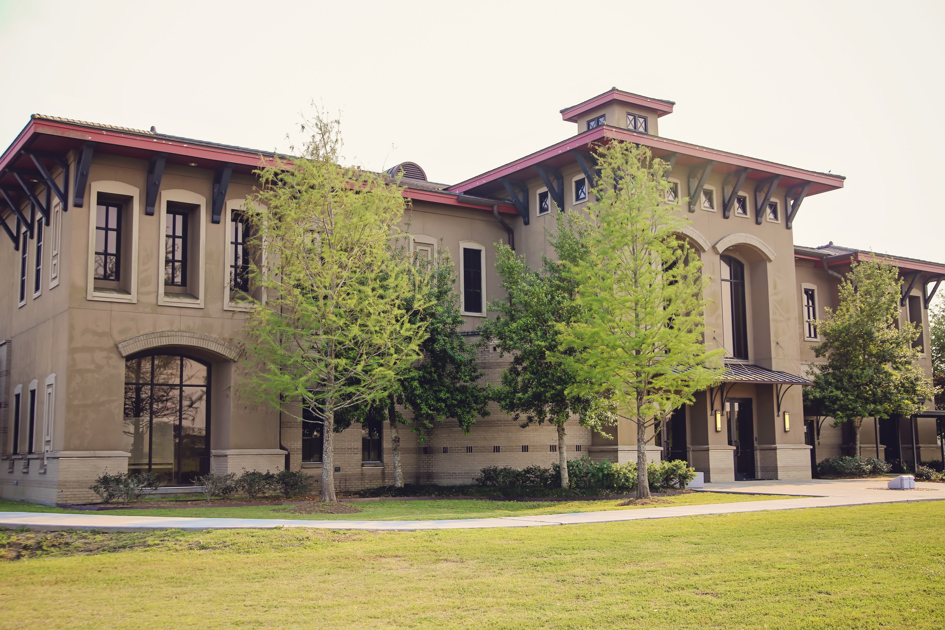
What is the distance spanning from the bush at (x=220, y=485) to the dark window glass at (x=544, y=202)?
14.4 meters

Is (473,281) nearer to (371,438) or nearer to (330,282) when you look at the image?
(371,438)

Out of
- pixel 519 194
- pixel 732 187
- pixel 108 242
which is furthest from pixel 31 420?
pixel 732 187

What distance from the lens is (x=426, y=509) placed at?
65.7ft

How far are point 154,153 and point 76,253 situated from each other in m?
3.57

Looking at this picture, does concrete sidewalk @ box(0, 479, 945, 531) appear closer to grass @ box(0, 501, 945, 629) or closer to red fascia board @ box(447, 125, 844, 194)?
grass @ box(0, 501, 945, 629)

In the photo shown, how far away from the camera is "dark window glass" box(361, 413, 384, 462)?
28.3m

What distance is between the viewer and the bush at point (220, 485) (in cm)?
2339

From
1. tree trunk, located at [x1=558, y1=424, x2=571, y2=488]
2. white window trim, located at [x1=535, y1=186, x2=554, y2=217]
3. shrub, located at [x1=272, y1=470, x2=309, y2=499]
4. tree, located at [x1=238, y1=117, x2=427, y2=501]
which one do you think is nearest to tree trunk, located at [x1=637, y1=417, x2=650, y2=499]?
tree trunk, located at [x1=558, y1=424, x2=571, y2=488]

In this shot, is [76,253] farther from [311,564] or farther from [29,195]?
[311,564]

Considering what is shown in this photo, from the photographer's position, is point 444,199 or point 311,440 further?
point 444,199

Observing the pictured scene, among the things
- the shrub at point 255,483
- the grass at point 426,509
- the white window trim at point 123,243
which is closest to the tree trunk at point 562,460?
the grass at point 426,509

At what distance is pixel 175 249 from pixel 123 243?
1565 mm

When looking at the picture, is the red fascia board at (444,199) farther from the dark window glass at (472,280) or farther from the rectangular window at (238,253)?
the rectangular window at (238,253)

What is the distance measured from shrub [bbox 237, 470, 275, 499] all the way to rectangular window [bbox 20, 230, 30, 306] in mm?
10439
